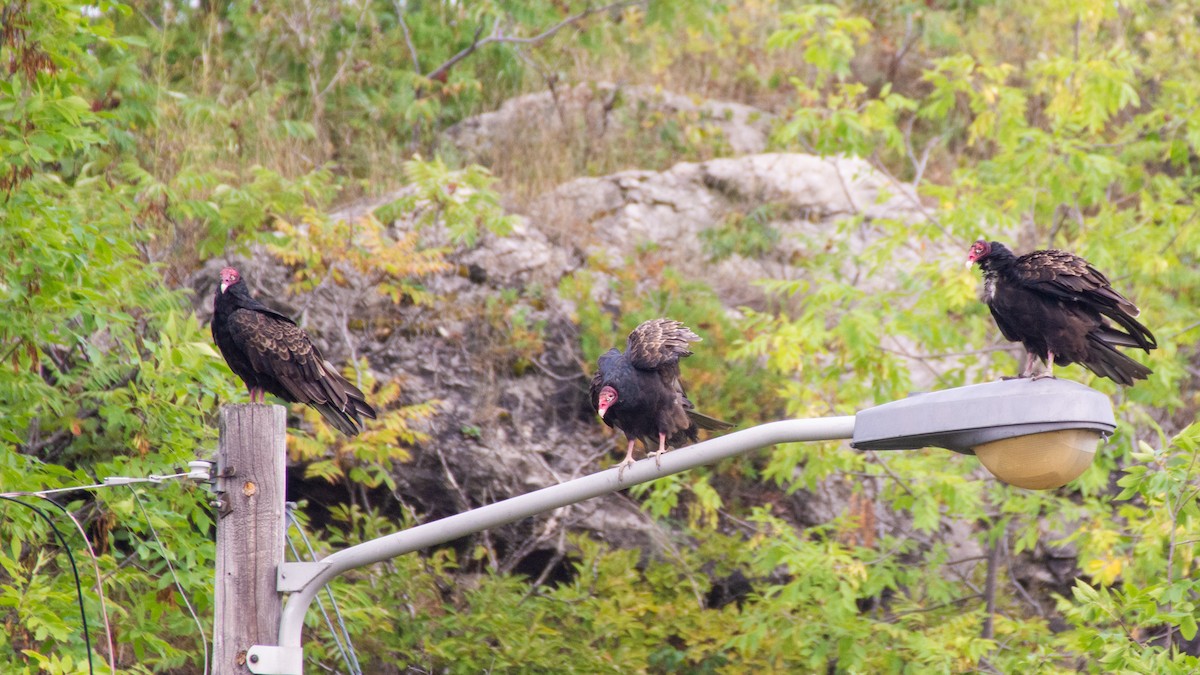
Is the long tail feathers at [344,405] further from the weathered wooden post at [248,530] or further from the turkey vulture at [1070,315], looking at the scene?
the turkey vulture at [1070,315]

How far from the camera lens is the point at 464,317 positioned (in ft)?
26.7

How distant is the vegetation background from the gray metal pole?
173 centimetres

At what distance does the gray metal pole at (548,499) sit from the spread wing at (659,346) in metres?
1.21

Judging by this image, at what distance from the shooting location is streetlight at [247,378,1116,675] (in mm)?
2869

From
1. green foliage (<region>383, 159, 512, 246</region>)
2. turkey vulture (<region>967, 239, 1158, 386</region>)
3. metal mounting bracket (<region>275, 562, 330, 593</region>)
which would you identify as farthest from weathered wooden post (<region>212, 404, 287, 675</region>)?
green foliage (<region>383, 159, 512, 246</region>)

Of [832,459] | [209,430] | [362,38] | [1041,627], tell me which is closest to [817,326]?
[832,459]

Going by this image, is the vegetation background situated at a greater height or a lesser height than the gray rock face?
lesser

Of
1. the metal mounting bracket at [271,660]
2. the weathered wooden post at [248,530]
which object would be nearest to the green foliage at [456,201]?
the weathered wooden post at [248,530]

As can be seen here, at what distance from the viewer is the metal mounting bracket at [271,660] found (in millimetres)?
3023

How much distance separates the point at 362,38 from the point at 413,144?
120 cm

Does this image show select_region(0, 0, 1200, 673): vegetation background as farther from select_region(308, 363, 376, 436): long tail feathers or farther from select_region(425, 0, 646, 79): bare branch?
select_region(425, 0, 646, 79): bare branch

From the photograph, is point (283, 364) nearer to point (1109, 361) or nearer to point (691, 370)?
point (1109, 361)

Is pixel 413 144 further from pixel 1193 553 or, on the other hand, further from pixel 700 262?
pixel 1193 553

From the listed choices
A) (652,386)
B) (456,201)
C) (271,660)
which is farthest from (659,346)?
(456,201)
